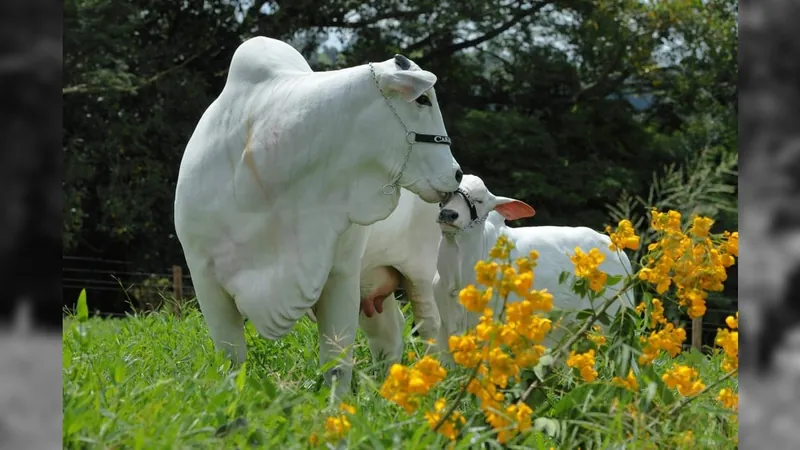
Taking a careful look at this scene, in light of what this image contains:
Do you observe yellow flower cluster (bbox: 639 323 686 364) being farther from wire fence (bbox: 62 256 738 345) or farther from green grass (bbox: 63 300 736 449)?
wire fence (bbox: 62 256 738 345)

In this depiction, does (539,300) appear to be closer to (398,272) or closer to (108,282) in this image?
(398,272)

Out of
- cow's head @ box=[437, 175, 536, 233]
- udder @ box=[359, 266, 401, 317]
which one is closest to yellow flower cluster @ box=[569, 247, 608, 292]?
cow's head @ box=[437, 175, 536, 233]

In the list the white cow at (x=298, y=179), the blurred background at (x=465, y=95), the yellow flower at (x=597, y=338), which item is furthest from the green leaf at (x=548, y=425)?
the blurred background at (x=465, y=95)

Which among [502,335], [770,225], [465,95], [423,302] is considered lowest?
[465,95]

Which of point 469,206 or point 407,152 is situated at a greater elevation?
point 407,152

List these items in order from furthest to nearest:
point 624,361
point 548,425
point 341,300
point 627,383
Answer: point 341,300
point 624,361
point 627,383
point 548,425

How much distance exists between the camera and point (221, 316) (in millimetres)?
3990

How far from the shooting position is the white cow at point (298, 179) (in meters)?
3.84

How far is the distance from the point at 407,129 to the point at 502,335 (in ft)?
4.26

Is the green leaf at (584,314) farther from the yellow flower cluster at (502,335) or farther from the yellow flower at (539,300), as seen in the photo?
the yellow flower at (539,300)

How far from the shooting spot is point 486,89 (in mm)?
14742

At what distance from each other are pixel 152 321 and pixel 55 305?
172 inches

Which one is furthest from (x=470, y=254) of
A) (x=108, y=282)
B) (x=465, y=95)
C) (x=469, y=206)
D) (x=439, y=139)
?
(x=465, y=95)

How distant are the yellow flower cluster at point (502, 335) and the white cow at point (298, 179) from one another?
3.73ft
